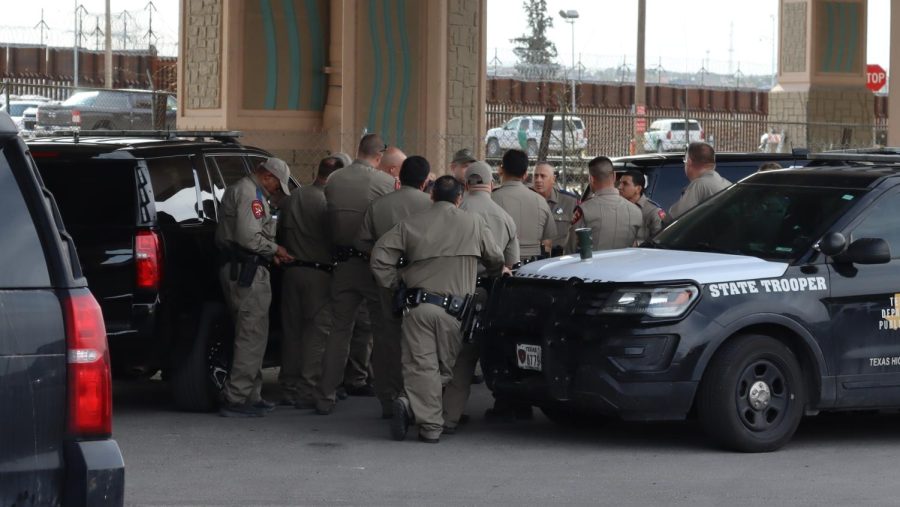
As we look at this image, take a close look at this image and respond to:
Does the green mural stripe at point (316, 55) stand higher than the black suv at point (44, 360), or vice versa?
the green mural stripe at point (316, 55)

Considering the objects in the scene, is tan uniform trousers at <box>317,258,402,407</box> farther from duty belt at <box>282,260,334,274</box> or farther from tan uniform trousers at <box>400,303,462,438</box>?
tan uniform trousers at <box>400,303,462,438</box>

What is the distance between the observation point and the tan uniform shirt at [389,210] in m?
9.89

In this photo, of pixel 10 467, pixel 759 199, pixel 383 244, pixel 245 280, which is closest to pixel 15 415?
pixel 10 467

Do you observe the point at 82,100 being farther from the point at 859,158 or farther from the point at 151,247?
the point at 859,158

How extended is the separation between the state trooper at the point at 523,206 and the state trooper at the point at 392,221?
105 centimetres

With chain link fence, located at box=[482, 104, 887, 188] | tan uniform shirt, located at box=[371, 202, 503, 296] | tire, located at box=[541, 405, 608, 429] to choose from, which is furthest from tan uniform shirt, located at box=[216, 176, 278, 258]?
chain link fence, located at box=[482, 104, 887, 188]

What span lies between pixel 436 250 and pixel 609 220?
2412 millimetres

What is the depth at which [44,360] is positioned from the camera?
4.55 m

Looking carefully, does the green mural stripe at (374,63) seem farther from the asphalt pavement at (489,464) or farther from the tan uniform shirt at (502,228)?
the tan uniform shirt at (502,228)

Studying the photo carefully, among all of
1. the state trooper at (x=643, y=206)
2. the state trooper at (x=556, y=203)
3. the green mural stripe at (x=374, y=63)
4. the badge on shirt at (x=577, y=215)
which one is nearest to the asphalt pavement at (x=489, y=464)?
the badge on shirt at (x=577, y=215)

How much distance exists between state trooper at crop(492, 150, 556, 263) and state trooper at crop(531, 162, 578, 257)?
100cm

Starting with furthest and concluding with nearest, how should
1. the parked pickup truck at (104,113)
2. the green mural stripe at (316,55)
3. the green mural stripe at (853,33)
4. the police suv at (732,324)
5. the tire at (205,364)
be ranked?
the green mural stripe at (853,33) → the parked pickup truck at (104,113) → the green mural stripe at (316,55) → the tire at (205,364) → the police suv at (732,324)

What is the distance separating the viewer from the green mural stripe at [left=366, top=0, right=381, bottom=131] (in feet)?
59.3

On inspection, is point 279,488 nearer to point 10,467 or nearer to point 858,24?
point 10,467
